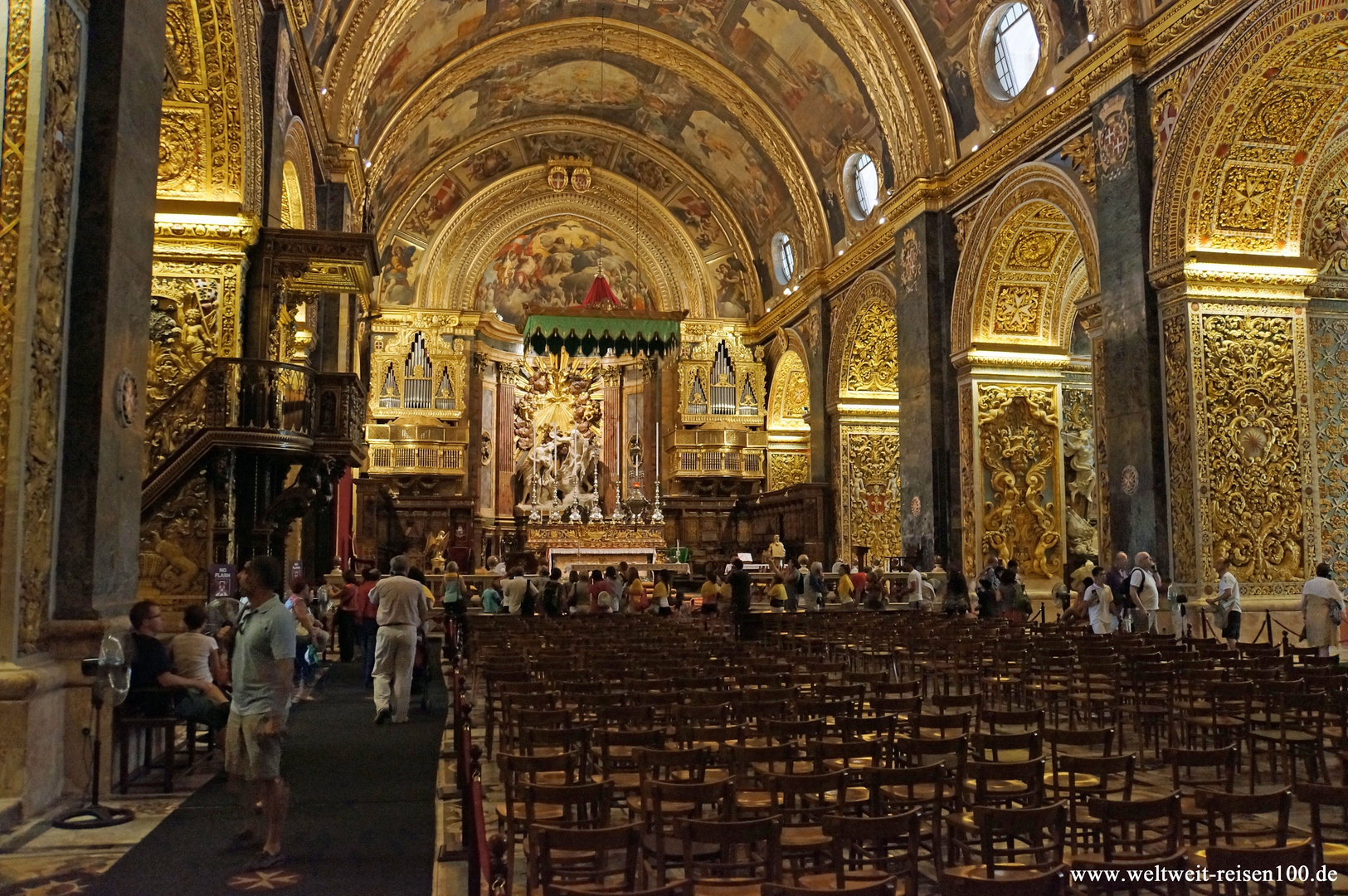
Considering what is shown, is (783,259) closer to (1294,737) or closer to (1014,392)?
(1014,392)

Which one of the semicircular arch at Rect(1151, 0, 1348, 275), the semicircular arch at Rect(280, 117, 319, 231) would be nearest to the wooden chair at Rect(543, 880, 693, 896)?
the semicircular arch at Rect(1151, 0, 1348, 275)

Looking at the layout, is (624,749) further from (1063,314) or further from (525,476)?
(525,476)

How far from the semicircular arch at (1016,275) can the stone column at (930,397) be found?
388mm

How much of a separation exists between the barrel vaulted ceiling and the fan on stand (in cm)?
1270

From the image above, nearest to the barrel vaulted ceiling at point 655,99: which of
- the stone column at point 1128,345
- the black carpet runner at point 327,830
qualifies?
the stone column at point 1128,345

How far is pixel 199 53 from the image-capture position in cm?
1166

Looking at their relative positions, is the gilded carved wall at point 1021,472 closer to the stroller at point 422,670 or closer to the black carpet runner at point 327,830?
the stroller at point 422,670

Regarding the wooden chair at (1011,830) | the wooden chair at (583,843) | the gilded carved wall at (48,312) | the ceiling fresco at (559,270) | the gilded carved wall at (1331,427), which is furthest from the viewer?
the ceiling fresco at (559,270)

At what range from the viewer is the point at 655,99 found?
27922mm

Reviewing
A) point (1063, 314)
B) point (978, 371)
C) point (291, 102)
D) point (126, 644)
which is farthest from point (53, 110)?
point (1063, 314)

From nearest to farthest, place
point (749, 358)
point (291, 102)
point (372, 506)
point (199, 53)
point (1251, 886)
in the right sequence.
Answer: point (1251, 886) < point (199, 53) < point (291, 102) < point (372, 506) < point (749, 358)

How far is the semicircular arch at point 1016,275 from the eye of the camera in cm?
1803

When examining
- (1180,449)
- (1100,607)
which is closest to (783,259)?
(1180,449)

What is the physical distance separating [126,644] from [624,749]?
10.8 ft
